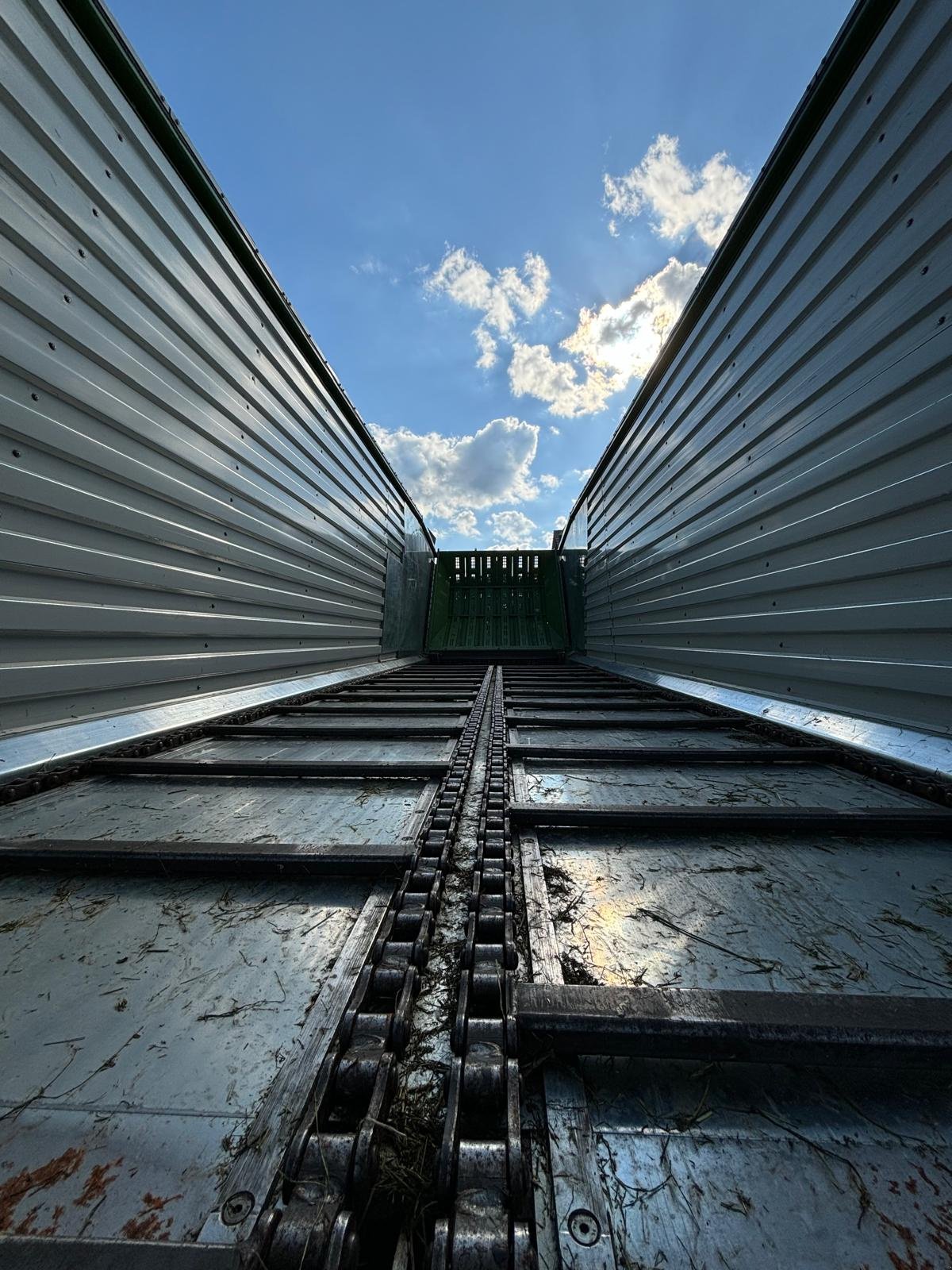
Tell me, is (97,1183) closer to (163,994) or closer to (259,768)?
(163,994)

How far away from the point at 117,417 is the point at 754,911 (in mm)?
3653

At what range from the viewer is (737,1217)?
0.68m

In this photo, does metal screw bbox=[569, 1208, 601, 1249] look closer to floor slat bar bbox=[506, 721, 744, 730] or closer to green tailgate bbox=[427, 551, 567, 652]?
floor slat bar bbox=[506, 721, 744, 730]

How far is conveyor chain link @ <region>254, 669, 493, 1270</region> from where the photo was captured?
1.99 ft

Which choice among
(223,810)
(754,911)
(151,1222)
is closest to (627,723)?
(754,911)

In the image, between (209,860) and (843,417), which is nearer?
(209,860)

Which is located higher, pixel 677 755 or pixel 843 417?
pixel 843 417

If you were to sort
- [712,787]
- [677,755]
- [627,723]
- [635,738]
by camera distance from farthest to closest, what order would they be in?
[627,723], [635,738], [677,755], [712,787]

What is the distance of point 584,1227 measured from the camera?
0.66 metres

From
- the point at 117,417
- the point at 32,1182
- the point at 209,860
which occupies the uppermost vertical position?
the point at 117,417

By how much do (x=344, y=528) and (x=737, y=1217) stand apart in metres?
6.16

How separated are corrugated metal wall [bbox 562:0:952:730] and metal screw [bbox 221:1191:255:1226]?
292 centimetres

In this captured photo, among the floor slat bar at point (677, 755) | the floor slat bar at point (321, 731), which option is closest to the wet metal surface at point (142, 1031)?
the floor slat bar at point (677, 755)

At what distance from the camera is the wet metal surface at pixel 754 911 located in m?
1.10
